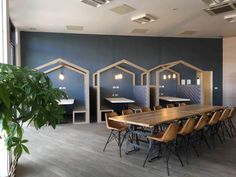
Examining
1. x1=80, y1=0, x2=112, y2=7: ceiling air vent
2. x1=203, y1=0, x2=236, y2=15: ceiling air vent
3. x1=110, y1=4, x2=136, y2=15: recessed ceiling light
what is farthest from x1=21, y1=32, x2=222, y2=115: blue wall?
→ x1=203, y1=0, x2=236, y2=15: ceiling air vent

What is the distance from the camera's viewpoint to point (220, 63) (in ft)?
35.8

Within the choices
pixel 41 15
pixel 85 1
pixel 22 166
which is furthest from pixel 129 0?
pixel 22 166

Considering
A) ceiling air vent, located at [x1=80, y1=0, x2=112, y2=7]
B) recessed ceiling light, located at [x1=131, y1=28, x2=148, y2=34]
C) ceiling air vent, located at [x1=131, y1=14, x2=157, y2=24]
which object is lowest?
ceiling air vent, located at [x1=80, y1=0, x2=112, y2=7]

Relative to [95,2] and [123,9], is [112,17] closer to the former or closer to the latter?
[123,9]

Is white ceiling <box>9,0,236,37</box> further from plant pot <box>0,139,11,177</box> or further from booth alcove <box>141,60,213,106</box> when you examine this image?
plant pot <box>0,139,11,177</box>

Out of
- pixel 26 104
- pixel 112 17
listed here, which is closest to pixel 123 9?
pixel 112 17

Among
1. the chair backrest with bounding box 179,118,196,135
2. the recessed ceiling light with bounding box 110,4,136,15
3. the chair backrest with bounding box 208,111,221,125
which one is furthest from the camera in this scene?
the recessed ceiling light with bounding box 110,4,136,15

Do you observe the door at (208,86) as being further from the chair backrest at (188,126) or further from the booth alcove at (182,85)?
the chair backrest at (188,126)

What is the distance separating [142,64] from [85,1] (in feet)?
16.9

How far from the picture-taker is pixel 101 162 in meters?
4.09

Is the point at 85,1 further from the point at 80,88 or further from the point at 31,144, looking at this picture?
the point at 80,88

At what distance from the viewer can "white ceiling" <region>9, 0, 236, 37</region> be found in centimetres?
556

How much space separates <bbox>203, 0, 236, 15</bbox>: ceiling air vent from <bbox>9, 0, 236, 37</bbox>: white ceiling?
20 centimetres

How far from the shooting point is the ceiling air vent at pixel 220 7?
534cm
